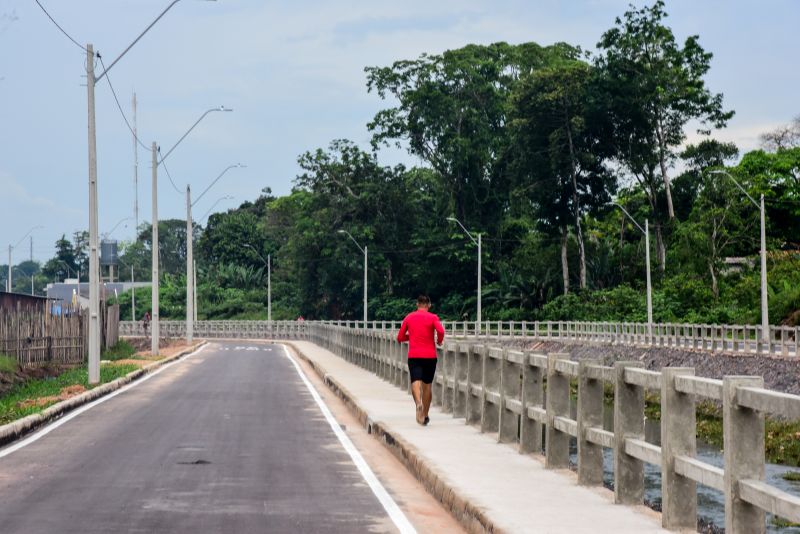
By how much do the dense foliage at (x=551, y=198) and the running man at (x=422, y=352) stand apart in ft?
157

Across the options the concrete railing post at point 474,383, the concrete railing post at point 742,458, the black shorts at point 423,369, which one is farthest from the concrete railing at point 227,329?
the concrete railing post at point 742,458

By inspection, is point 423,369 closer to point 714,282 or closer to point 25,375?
point 25,375

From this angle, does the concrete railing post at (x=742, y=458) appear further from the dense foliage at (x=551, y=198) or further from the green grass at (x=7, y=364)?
the dense foliage at (x=551, y=198)

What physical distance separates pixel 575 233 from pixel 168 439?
7407 centimetres

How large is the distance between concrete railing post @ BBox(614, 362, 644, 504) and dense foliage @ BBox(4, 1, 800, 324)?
54.4 m

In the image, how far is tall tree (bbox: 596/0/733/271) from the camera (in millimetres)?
83625

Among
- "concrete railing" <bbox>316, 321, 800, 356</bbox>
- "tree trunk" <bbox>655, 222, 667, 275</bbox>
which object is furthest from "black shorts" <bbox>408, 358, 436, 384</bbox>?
"tree trunk" <bbox>655, 222, 667, 275</bbox>

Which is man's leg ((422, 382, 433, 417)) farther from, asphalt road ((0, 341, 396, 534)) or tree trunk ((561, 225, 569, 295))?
tree trunk ((561, 225, 569, 295))

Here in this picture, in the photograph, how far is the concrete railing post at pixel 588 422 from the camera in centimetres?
1155

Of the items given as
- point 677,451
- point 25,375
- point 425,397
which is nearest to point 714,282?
point 25,375

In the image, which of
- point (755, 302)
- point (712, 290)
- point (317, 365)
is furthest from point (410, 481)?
point (712, 290)

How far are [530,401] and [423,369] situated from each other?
421 centimetres

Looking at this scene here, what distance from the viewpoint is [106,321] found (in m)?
53.0

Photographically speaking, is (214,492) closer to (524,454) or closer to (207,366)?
(524,454)
